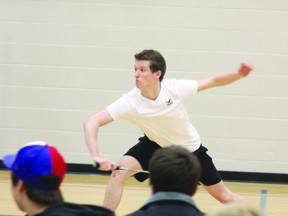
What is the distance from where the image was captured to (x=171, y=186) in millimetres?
2762

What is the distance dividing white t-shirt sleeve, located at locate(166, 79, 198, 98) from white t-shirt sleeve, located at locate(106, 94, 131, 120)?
513 millimetres

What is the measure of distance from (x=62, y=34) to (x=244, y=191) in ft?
11.2

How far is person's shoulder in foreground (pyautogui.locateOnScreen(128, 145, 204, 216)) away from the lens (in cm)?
275

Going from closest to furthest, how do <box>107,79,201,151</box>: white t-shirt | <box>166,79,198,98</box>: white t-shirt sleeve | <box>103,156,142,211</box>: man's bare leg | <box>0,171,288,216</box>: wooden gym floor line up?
<box>103,156,142,211</box>: man's bare leg → <box>107,79,201,151</box>: white t-shirt → <box>166,79,198,98</box>: white t-shirt sleeve → <box>0,171,288,216</box>: wooden gym floor

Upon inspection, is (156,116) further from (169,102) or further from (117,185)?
(117,185)

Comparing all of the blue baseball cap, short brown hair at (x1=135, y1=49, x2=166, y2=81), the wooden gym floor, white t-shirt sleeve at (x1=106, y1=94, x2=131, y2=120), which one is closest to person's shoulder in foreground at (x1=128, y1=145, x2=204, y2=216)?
the blue baseball cap

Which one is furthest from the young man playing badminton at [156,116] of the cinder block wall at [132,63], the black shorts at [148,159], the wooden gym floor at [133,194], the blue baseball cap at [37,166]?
the cinder block wall at [132,63]

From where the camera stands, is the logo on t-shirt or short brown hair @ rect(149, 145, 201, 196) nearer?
short brown hair @ rect(149, 145, 201, 196)

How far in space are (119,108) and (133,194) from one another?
244 centimetres

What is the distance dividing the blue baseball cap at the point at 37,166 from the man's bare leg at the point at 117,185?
2.81 metres

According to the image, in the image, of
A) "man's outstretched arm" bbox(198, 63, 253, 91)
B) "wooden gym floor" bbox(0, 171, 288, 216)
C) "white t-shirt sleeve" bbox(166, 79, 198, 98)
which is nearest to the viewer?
"man's outstretched arm" bbox(198, 63, 253, 91)

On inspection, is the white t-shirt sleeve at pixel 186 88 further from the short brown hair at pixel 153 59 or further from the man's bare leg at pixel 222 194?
the man's bare leg at pixel 222 194

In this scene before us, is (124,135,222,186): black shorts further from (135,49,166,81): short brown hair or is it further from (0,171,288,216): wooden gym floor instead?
(0,171,288,216): wooden gym floor

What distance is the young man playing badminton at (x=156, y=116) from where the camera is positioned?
18.5 feet
